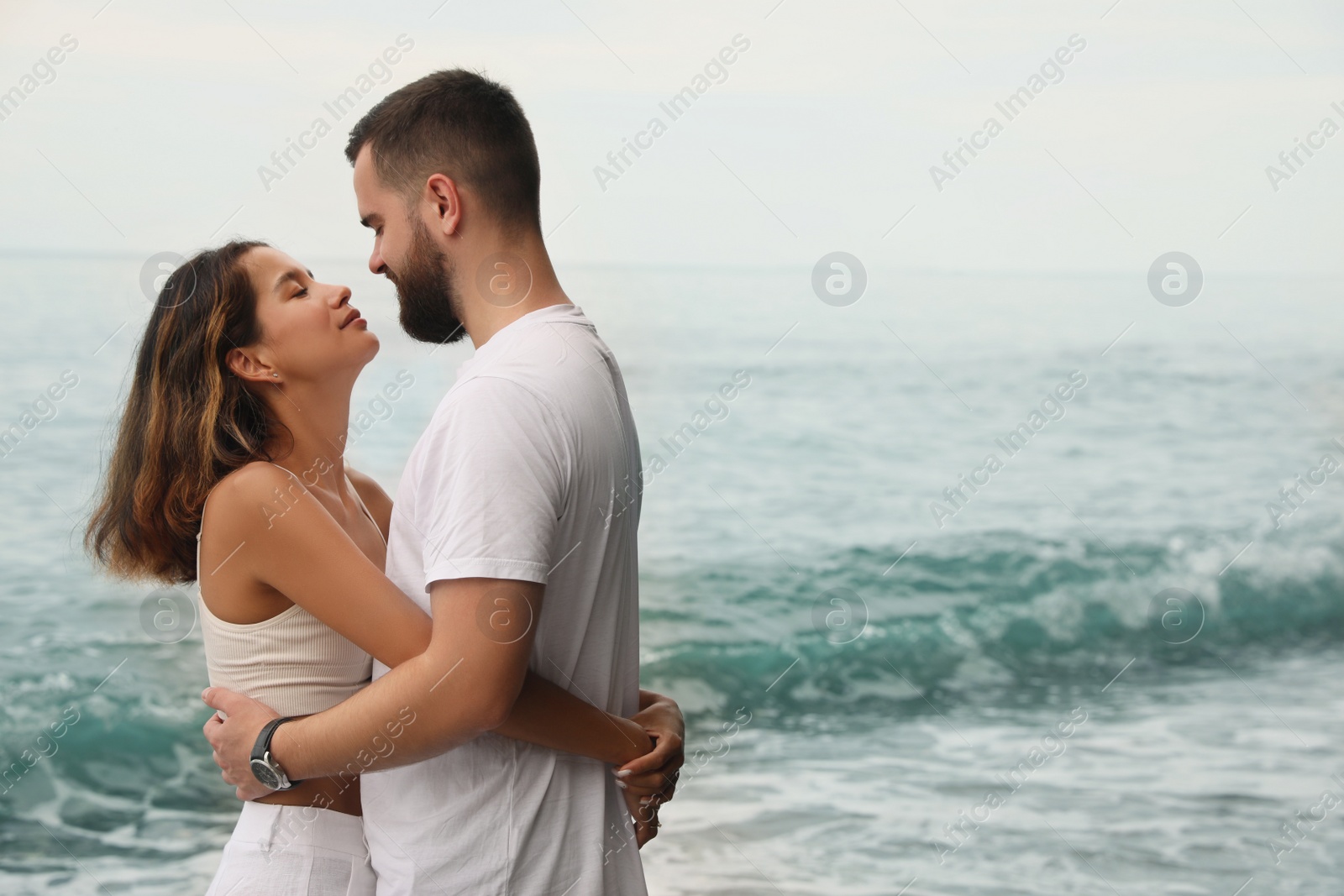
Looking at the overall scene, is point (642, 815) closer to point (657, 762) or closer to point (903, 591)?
point (657, 762)

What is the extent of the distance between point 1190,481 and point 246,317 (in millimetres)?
10797

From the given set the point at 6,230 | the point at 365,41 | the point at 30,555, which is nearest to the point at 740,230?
the point at 365,41

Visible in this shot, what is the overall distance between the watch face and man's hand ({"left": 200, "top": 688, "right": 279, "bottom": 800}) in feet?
0.04

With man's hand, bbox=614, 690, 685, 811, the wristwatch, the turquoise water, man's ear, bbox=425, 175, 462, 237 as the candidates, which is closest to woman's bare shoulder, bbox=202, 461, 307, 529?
the wristwatch

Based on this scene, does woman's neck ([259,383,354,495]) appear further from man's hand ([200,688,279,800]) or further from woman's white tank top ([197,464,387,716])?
man's hand ([200,688,279,800])

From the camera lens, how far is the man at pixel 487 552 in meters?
1.21

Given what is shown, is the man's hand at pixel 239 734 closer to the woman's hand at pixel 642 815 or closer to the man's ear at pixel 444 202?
the woman's hand at pixel 642 815

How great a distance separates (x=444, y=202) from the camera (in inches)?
56.0

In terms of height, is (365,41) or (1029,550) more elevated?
(1029,550)

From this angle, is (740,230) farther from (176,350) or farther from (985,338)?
(176,350)

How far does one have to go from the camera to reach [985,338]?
14.4 m

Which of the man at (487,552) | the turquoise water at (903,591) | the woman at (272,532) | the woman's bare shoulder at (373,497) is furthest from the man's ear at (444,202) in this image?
the turquoise water at (903,591)

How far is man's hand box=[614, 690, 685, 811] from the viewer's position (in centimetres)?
147

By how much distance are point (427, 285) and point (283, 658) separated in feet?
1.81
